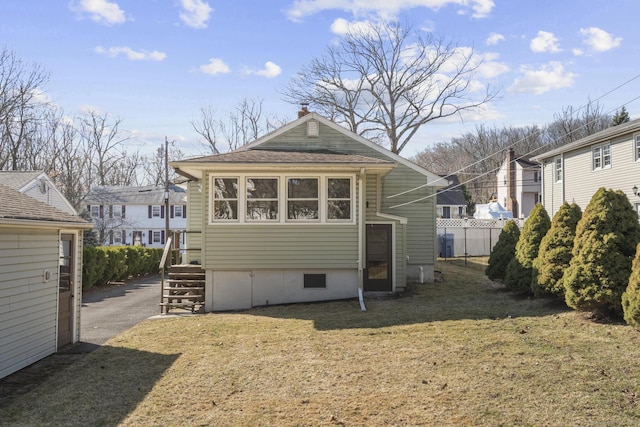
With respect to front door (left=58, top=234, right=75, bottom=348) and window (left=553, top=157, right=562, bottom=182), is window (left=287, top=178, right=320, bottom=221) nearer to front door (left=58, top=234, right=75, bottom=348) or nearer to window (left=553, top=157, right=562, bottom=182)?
front door (left=58, top=234, right=75, bottom=348)

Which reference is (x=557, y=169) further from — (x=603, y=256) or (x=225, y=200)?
(x=225, y=200)

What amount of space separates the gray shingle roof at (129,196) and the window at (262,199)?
30818 mm

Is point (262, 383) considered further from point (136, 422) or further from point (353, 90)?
point (353, 90)

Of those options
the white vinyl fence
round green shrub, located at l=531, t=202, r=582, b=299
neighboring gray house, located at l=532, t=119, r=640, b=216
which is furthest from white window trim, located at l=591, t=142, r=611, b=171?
round green shrub, located at l=531, t=202, r=582, b=299

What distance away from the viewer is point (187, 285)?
13.2m

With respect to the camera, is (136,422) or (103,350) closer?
(136,422)

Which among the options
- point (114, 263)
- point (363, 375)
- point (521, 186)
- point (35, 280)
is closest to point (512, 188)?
point (521, 186)

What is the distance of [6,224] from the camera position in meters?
7.14

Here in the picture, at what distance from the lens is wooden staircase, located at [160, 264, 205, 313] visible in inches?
498

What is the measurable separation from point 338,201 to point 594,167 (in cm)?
1528

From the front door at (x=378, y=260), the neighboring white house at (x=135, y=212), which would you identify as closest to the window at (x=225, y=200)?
the front door at (x=378, y=260)

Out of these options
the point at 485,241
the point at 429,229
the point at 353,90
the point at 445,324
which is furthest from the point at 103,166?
the point at 445,324

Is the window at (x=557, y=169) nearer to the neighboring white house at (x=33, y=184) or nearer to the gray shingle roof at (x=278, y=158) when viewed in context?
the gray shingle roof at (x=278, y=158)

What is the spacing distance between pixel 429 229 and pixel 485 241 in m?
15.1
